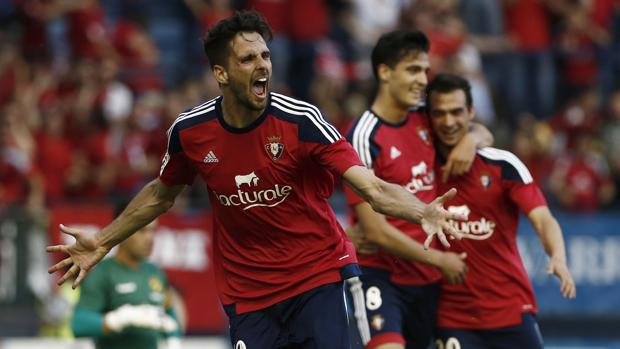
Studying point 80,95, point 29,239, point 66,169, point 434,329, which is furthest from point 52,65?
point 434,329

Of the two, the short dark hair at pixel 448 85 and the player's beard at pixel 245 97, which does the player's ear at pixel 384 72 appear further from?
the player's beard at pixel 245 97

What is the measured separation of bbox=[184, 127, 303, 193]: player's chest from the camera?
7.48 meters

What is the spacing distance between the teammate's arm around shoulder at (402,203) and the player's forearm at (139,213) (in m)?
1.30

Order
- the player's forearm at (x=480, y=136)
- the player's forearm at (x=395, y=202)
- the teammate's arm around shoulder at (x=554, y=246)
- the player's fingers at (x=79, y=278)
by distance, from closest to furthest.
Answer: the player's forearm at (x=395, y=202)
the player's fingers at (x=79, y=278)
the teammate's arm around shoulder at (x=554, y=246)
the player's forearm at (x=480, y=136)

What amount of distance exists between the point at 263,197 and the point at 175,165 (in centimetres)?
62

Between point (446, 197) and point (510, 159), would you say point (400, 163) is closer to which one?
point (510, 159)

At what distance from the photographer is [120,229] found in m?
7.88

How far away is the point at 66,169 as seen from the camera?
16906 millimetres

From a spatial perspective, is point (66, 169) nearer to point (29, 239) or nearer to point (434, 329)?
point (29, 239)

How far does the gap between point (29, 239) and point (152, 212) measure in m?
8.49

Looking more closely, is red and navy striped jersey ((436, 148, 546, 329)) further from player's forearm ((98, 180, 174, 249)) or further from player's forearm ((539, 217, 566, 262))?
player's forearm ((98, 180, 174, 249))

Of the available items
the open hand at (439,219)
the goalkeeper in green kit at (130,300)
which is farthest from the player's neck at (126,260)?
the open hand at (439,219)

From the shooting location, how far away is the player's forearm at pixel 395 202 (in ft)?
22.6

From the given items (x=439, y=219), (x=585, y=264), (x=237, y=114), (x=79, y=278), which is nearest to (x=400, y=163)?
(x=237, y=114)
